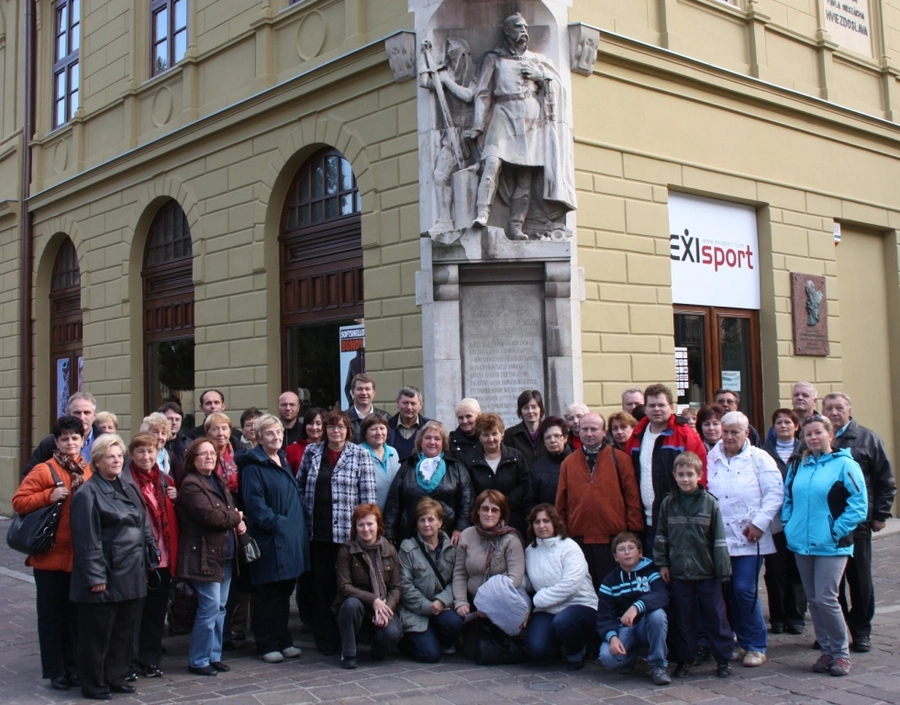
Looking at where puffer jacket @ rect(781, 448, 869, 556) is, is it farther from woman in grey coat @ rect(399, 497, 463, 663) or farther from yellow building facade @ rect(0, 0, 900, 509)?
yellow building facade @ rect(0, 0, 900, 509)

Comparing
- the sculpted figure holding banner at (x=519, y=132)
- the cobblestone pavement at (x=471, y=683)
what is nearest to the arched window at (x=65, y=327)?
the sculpted figure holding banner at (x=519, y=132)

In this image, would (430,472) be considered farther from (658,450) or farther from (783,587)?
(783,587)

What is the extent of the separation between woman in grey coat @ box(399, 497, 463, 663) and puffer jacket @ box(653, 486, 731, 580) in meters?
1.56

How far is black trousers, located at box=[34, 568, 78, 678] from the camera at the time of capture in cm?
639

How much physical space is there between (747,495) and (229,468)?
12.6ft

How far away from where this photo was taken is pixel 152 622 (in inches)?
266

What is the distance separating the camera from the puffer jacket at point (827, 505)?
21.0 ft

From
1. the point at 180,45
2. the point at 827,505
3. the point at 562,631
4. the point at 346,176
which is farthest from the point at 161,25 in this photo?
the point at 827,505

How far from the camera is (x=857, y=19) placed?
14.9 m

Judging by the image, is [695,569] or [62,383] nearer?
[695,569]

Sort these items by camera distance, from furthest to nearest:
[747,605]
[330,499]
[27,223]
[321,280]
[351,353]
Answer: [27,223], [321,280], [351,353], [330,499], [747,605]

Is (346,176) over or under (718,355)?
over

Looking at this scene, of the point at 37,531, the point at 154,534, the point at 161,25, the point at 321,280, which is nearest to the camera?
the point at 37,531

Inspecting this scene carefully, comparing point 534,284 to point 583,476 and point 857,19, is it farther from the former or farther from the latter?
point 857,19
